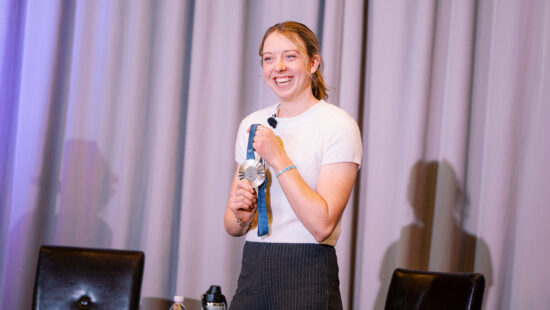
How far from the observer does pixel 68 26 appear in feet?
12.0

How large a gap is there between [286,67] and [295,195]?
41 cm

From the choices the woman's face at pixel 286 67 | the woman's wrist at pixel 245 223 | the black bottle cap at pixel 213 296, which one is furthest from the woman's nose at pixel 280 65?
the black bottle cap at pixel 213 296

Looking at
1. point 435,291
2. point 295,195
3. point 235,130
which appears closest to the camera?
point 295,195

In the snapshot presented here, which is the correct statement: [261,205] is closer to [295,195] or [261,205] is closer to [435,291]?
[295,195]

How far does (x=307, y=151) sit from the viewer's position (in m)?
1.67

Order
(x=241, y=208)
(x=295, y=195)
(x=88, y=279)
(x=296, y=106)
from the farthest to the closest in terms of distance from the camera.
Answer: (x=88, y=279) → (x=296, y=106) → (x=241, y=208) → (x=295, y=195)

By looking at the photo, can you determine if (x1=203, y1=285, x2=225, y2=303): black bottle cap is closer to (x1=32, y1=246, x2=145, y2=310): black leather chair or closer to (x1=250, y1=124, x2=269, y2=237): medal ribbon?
(x1=32, y1=246, x2=145, y2=310): black leather chair

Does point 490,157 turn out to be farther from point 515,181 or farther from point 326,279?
point 326,279

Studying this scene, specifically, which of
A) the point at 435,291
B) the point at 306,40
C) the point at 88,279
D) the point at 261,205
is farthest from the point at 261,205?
the point at 88,279

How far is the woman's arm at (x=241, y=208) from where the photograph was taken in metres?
1.64

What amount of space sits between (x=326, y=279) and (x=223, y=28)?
2.15m

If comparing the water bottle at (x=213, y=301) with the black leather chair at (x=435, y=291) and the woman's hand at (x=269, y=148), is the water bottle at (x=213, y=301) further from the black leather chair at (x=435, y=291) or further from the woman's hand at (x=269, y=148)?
the woman's hand at (x=269, y=148)

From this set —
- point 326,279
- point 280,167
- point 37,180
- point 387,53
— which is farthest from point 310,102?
point 37,180

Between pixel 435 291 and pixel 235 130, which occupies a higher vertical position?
pixel 235 130
